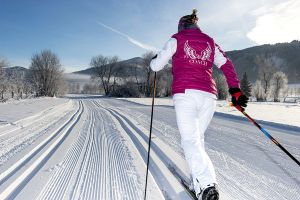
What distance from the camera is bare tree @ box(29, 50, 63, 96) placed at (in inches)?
2980

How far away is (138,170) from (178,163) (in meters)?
0.90

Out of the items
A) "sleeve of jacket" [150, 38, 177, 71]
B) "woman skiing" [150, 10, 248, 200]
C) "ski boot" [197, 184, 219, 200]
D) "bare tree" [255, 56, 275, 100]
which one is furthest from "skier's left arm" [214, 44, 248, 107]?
"bare tree" [255, 56, 275, 100]

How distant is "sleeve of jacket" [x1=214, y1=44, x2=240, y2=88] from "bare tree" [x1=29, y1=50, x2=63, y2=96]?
75.9 m

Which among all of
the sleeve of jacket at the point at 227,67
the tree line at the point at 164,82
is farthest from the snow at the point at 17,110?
the tree line at the point at 164,82

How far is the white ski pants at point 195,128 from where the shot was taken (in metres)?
3.13

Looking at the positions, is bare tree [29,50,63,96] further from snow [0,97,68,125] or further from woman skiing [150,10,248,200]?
woman skiing [150,10,248,200]

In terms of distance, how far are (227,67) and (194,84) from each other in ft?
1.73

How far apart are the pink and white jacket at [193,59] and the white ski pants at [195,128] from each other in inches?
3.8

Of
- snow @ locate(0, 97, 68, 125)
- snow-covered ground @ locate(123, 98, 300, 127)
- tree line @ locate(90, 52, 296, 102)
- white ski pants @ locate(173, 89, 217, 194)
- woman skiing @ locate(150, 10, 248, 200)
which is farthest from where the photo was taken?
tree line @ locate(90, 52, 296, 102)

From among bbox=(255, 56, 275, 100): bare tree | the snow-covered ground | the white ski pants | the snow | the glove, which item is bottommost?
the snow-covered ground

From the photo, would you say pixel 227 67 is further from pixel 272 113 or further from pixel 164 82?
pixel 164 82

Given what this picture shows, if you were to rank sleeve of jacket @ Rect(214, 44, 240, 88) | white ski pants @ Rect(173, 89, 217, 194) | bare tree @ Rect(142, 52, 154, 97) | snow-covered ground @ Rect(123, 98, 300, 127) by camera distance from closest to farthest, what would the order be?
white ski pants @ Rect(173, 89, 217, 194) < sleeve of jacket @ Rect(214, 44, 240, 88) < snow-covered ground @ Rect(123, 98, 300, 127) < bare tree @ Rect(142, 52, 154, 97)

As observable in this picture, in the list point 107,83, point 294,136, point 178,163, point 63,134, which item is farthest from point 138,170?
point 107,83

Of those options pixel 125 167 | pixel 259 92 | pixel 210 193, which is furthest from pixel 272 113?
pixel 259 92
